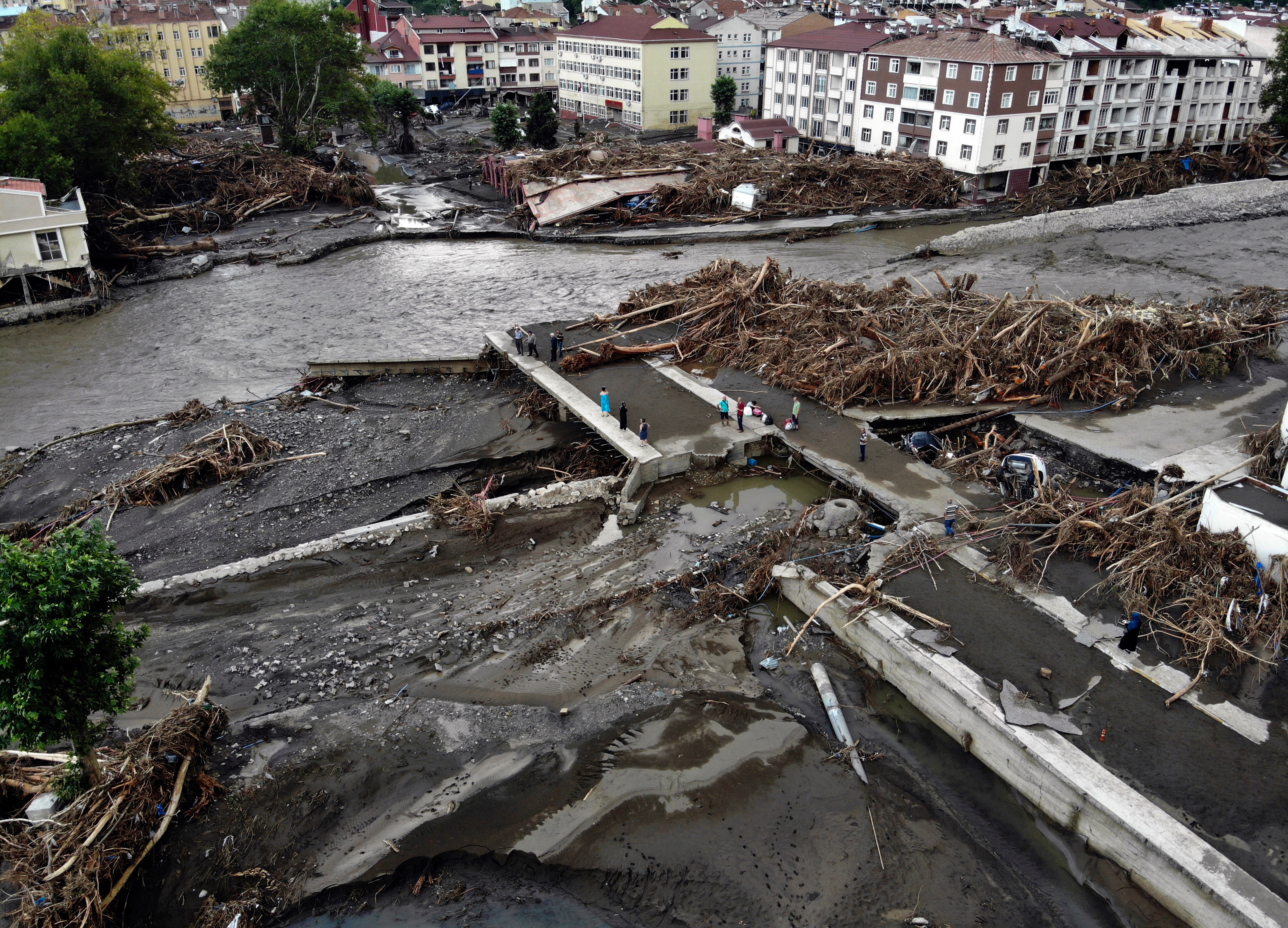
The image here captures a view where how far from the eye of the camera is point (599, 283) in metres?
37.6

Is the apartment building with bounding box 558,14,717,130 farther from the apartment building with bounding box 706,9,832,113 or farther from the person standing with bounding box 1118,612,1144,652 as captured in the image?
the person standing with bounding box 1118,612,1144,652

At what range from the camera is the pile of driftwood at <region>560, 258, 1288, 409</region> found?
2150cm

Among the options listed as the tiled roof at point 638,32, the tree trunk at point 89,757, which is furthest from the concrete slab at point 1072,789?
the tiled roof at point 638,32

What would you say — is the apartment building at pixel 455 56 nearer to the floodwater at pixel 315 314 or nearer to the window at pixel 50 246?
the floodwater at pixel 315 314

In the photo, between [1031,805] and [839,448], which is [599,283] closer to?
[839,448]

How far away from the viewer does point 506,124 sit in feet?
197

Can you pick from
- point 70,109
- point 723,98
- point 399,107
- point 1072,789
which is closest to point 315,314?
point 70,109

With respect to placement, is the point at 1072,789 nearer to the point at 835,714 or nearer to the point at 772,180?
the point at 835,714

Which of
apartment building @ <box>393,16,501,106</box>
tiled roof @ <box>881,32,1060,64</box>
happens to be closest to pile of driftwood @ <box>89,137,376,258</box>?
tiled roof @ <box>881,32,1060,64</box>

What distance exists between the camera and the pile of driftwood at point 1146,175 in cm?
4922

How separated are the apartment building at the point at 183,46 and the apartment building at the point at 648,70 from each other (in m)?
35.9

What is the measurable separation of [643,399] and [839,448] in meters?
5.19

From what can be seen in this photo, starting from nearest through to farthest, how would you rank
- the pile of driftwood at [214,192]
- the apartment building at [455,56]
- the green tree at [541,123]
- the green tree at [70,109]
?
1. the green tree at [70,109]
2. the pile of driftwood at [214,192]
3. the green tree at [541,123]
4. the apartment building at [455,56]

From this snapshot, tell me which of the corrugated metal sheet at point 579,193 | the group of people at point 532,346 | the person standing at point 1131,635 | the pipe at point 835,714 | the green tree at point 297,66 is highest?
the green tree at point 297,66
